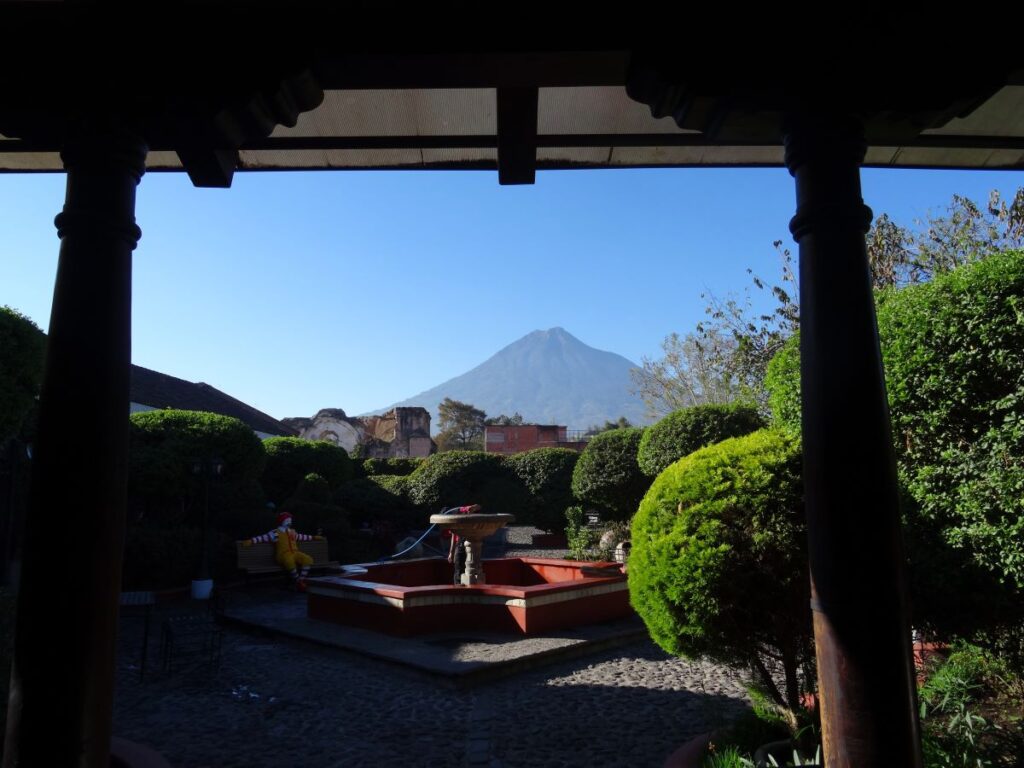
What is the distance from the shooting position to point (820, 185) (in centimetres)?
258

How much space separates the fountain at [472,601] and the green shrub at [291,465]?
398 inches

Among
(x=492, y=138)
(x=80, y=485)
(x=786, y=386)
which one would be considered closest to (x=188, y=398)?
(x=786, y=386)

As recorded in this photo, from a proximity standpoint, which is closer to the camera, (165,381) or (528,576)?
(528,576)

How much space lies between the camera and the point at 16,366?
729cm

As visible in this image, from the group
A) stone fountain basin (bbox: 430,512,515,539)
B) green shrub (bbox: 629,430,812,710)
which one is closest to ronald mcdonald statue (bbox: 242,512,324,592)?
stone fountain basin (bbox: 430,512,515,539)

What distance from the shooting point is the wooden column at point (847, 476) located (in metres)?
2.37

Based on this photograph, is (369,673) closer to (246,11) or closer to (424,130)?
(424,130)

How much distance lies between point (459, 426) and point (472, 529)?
5918cm

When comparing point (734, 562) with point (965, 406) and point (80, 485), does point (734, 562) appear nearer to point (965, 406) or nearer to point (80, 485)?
point (965, 406)

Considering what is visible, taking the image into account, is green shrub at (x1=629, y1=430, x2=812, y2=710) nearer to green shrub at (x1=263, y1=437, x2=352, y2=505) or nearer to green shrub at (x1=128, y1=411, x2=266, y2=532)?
green shrub at (x1=128, y1=411, x2=266, y2=532)

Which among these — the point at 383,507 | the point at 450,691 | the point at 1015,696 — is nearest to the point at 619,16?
the point at 1015,696

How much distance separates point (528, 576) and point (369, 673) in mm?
5257

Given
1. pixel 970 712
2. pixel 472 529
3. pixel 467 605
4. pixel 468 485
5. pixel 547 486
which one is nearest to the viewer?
pixel 970 712

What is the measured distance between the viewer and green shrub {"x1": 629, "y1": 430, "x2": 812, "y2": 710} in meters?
4.45
